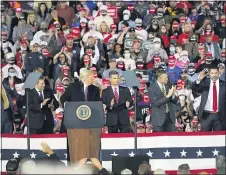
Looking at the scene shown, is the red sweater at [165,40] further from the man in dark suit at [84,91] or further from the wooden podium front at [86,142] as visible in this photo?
the wooden podium front at [86,142]

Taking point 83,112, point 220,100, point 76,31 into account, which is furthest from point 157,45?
point 83,112

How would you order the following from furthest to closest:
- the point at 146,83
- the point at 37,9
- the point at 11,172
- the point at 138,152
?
the point at 37,9 < the point at 146,83 < the point at 138,152 < the point at 11,172

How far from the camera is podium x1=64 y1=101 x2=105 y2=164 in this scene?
19.1m

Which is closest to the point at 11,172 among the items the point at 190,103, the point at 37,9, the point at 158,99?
the point at 158,99

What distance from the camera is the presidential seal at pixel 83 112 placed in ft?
62.7

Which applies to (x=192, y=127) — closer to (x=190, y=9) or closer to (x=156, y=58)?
(x=156, y=58)

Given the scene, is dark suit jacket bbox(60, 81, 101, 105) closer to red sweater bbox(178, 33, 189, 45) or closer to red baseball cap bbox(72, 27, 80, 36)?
red baseball cap bbox(72, 27, 80, 36)

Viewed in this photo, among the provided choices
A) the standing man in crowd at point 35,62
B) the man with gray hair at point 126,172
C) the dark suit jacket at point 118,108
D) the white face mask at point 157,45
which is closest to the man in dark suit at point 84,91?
the dark suit jacket at point 118,108

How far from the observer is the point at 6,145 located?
20.7 metres

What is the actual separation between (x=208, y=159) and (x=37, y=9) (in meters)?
7.86

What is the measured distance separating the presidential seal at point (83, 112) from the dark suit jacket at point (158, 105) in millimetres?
2502

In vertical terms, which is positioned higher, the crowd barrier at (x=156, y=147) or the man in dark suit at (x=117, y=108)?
the man in dark suit at (x=117, y=108)

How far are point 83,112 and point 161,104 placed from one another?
104 inches

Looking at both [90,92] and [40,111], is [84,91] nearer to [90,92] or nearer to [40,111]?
[90,92]
